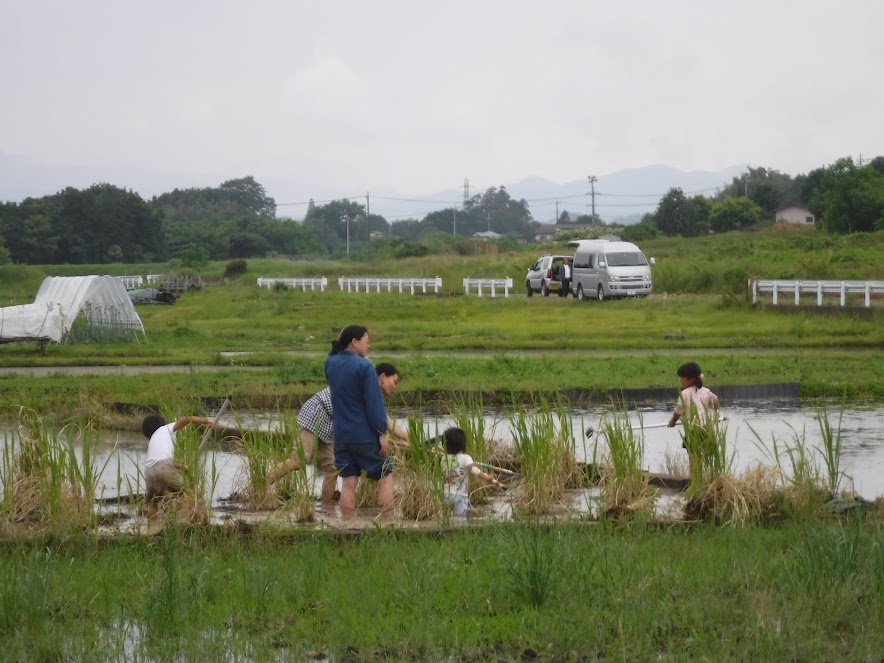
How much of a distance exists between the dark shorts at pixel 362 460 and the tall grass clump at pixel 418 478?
0.22 meters

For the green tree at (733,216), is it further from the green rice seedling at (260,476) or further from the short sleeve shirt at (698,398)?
the green rice seedling at (260,476)

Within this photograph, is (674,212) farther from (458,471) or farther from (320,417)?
(458,471)

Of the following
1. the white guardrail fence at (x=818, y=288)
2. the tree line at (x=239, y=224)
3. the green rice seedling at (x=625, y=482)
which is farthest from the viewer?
the tree line at (x=239, y=224)

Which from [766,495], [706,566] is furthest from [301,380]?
[706,566]

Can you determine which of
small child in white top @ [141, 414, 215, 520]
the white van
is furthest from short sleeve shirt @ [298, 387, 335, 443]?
the white van

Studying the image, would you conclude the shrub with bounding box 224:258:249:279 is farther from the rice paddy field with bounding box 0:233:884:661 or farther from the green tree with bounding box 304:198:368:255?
the green tree with bounding box 304:198:368:255

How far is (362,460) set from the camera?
988 centimetres

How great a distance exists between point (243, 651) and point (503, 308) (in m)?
32.8

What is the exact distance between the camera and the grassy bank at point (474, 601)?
617 cm

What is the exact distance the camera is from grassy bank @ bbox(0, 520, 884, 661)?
6172 millimetres

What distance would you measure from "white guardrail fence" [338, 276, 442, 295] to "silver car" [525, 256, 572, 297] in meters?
4.85

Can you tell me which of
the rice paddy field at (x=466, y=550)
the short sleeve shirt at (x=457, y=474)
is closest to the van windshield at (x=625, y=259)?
the rice paddy field at (x=466, y=550)

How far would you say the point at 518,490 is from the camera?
33.3 ft

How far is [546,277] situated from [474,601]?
131 feet
